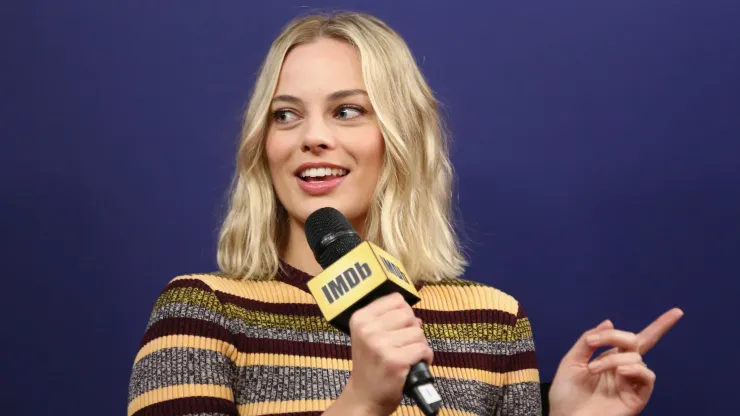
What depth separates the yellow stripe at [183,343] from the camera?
1200mm

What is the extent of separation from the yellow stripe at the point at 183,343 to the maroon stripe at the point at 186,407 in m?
0.08

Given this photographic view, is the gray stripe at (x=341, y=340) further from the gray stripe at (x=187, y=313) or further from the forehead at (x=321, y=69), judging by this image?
the forehead at (x=321, y=69)

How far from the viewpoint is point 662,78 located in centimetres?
188

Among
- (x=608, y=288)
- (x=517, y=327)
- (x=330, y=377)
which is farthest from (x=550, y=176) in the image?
(x=330, y=377)

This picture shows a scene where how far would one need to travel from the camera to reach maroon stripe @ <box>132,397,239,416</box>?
114 centimetres

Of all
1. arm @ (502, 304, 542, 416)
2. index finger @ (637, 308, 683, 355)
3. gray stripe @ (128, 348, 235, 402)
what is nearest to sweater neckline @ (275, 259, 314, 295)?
gray stripe @ (128, 348, 235, 402)

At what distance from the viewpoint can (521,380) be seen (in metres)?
1.44

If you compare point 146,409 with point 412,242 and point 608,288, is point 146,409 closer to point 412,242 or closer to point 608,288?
point 412,242

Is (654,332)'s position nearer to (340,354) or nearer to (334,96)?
(340,354)

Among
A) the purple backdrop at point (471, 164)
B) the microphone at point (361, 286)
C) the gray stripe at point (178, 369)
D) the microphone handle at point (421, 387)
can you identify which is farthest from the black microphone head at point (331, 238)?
the purple backdrop at point (471, 164)

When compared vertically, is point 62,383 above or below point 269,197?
below

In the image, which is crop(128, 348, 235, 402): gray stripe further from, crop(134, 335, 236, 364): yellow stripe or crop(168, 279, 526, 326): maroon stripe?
crop(168, 279, 526, 326): maroon stripe

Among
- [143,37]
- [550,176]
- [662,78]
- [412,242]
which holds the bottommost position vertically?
[412,242]

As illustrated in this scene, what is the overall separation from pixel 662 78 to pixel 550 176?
296 mm
